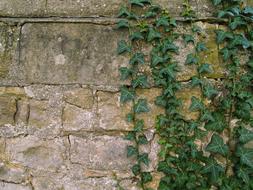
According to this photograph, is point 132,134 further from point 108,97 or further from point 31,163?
point 31,163

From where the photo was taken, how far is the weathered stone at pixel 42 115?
2264mm

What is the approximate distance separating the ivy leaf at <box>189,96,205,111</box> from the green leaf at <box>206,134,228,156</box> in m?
0.15

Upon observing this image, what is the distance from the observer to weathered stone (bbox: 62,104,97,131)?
2246 mm

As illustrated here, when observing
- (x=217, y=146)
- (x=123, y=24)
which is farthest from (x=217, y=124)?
(x=123, y=24)

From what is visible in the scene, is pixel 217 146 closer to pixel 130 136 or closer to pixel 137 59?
pixel 130 136

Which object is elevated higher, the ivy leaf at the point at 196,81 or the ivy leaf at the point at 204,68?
the ivy leaf at the point at 204,68

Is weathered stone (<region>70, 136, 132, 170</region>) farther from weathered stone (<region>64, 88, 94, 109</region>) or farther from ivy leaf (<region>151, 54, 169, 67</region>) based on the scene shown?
ivy leaf (<region>151, 54, 169, 67</region>)

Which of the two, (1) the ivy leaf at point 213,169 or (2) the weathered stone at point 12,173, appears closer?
(1) the ivy leaf at point 213,169

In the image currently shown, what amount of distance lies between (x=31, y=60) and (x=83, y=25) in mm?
307

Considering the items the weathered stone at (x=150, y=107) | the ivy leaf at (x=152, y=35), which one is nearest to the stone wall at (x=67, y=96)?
the weathered stone at (x=150, y=107)

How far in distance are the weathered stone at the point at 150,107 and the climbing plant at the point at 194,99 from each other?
2 cm

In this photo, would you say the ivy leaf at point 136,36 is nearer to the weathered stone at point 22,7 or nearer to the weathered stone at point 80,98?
the weathered stone at point 80,98

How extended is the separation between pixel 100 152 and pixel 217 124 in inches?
22.7

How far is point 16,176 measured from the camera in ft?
7.52
